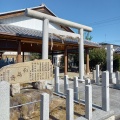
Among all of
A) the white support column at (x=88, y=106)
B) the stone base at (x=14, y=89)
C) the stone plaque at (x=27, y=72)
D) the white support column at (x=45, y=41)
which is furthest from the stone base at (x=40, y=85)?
the white support column at (x=45, y=41)

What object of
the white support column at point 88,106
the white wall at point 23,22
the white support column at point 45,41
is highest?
the white wall at point 23,22

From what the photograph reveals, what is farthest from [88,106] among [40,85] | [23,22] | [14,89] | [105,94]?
[23,22]

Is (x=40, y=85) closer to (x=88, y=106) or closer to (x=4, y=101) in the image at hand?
(x=88, y=106)

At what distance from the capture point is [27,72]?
638 cm

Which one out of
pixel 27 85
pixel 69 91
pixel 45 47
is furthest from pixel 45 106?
pixel 45 47

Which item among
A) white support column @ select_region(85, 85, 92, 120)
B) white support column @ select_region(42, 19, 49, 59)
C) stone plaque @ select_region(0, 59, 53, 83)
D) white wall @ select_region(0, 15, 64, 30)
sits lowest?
white support column @ select_region(85, 85, 92, 120)

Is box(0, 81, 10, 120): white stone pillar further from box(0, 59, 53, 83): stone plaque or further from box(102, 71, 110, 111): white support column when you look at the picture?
box(102, 71, 110, 111): white support column

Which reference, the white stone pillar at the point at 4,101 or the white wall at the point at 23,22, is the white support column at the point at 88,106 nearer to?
the white stone pillar at the point at 4,101

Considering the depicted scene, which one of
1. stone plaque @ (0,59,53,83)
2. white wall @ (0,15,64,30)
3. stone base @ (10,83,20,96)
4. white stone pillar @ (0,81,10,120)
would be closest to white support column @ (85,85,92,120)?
stone plaque @ (0,59,53,83)

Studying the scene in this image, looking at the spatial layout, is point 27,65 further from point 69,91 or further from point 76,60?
point 76,60

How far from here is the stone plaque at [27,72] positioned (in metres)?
6.02

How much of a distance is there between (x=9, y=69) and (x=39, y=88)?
1685 millimetres

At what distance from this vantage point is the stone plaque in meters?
6.02

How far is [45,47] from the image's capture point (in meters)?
9.65
